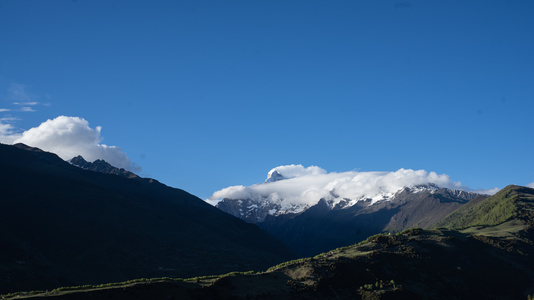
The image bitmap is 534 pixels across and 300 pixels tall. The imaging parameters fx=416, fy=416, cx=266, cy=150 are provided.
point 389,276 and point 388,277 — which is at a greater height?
point 389,276

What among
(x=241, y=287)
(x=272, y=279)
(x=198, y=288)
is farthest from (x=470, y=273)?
(x=198, y=288)

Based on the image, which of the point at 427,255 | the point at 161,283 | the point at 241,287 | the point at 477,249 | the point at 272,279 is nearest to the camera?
the point at 161,283

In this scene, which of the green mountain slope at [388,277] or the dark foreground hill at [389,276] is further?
the dark foreground hill at [389,276]

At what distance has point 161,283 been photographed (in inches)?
2842

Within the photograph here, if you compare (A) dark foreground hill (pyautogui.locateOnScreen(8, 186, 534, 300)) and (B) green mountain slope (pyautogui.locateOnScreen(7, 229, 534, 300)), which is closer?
(B) green mountain slope (pyautogui.locateOnScreen(7, 229, 534, 300))

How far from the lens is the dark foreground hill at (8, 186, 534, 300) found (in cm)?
7250

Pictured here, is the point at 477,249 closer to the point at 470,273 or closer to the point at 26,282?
the point at 470,273

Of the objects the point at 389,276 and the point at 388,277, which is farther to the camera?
the point at 389,276

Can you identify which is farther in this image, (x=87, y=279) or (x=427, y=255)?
(x=87, y=279)

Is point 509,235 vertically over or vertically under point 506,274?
over

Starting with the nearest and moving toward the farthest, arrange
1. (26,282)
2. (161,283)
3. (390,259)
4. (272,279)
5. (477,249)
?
(161,283), (272,279), (390,259), (477,249), (26,282)

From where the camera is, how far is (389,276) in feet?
318

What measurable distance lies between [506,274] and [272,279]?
73.8 meters

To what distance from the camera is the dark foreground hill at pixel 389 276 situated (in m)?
72.5
